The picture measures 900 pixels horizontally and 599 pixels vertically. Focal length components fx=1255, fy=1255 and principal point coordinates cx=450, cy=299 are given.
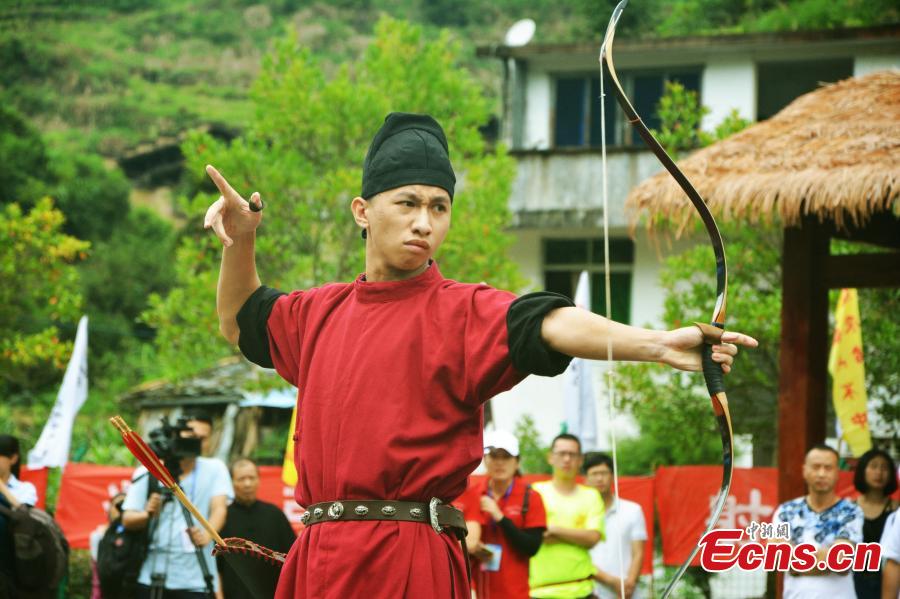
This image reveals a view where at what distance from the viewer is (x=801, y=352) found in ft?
26.2

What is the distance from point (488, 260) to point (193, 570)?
726 cm

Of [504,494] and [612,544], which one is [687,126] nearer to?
[612,544]

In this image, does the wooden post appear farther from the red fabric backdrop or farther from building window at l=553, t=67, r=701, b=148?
building window at l=553, t=67, r=701, b=148

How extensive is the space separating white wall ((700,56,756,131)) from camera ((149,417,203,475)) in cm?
1558

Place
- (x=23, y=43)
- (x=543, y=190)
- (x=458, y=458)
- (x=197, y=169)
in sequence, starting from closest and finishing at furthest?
(x=458, y=458) → (x=197, y=169) → (x=543, y=190) → (x=23, y=43)

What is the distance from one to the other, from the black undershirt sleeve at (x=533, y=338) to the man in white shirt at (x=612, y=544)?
4.74 meters

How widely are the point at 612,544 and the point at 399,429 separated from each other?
4.91 metres

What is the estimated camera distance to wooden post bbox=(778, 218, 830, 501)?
781 centimetres

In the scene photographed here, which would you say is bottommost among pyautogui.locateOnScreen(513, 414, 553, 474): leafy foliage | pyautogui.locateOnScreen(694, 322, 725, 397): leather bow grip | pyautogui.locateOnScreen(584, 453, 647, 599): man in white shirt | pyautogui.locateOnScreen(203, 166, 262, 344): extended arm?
pyautogui.locateOnScreen(513, 414, 553, 474): leafy foliage

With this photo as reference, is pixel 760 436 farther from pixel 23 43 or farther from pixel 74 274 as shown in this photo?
pixel 23 43

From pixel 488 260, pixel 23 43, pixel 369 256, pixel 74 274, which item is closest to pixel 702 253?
pixel 488 260

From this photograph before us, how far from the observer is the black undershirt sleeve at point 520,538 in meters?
6.55

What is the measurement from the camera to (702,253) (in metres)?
13.5

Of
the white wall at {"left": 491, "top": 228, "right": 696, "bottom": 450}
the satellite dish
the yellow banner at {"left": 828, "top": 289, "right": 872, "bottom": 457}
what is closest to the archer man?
the yellow banner at {"left": 828, "top": 289, "right": 872, "bottom": 457}
